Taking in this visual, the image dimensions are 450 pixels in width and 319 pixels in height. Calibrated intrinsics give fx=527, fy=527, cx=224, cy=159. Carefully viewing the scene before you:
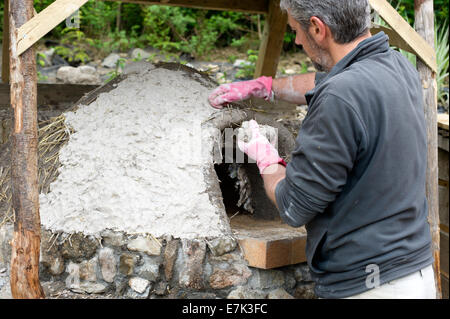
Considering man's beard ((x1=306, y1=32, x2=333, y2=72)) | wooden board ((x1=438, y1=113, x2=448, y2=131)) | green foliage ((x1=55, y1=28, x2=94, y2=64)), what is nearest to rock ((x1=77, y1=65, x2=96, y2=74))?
green foliage ((x1=55, y1=28, x2=94, y2=64))

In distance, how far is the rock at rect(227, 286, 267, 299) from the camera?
2918 millimetres

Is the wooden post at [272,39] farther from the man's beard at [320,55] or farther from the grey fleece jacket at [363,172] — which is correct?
the grey fleece jacket at [363,172]

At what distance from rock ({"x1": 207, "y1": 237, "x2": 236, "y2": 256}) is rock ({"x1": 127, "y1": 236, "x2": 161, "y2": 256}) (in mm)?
288

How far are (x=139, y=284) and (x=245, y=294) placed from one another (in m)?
0.59

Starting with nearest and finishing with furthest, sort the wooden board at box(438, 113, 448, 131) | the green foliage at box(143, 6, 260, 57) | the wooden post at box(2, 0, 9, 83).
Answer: the wooden post at box(2, 0, 9, 83)
the wooden board at box(438, 113, 448, 131)
the green foliage at box(143, 6, 260, 57)

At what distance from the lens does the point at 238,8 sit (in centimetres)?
504

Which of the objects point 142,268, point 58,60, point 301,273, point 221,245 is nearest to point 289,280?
point 301,273

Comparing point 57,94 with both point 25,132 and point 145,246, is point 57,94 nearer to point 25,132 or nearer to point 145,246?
point 25,132

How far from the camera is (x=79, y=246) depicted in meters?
2.89

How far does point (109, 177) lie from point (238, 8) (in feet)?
8.61

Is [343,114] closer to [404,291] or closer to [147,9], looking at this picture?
[404,291]

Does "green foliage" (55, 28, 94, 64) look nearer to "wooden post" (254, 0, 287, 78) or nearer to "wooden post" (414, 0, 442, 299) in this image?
"wooden post" (254, 0, 287, 78)
